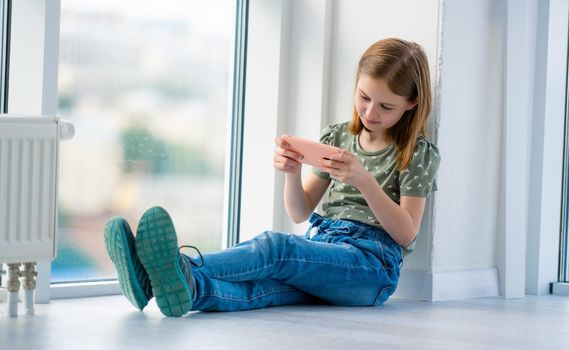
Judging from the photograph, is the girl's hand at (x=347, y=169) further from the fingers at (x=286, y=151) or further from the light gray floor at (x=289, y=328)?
the light gray floor at (x=289, y=328)

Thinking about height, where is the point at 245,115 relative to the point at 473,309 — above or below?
above

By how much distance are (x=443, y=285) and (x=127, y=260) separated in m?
0.87

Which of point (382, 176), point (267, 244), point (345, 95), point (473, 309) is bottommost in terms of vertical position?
point (473, 309)

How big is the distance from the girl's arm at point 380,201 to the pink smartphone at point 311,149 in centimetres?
2

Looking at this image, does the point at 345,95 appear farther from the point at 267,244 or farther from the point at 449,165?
the point at 267,244

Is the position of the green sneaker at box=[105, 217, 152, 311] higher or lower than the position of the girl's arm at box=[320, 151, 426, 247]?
lower

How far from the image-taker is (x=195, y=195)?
2611 millimetres

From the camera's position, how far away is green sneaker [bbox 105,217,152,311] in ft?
5.98

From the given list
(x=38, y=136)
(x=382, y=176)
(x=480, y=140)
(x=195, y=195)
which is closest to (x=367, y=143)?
(x=382, y=176)

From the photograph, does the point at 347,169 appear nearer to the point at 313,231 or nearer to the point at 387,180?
the point at 387,180

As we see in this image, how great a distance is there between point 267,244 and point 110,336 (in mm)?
513

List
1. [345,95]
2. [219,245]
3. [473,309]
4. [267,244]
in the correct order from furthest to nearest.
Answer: [219,245], [345,95], [473,309], [267,244]

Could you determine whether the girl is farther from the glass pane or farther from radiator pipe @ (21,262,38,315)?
the glass pane

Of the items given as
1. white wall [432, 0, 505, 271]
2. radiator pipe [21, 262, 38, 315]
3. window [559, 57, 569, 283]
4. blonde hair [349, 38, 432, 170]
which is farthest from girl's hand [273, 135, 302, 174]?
window [559, 57, 569, 283]
